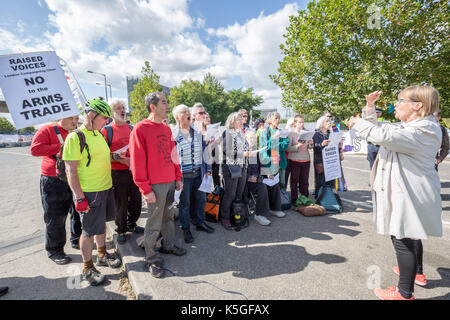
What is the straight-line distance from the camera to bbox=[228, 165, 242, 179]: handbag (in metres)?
3.52

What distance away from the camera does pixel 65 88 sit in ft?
8.29

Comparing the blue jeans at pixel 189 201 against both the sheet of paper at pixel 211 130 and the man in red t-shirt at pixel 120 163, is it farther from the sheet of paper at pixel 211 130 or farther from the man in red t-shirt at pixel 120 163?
the man in red t-shirt at pixel 120 163

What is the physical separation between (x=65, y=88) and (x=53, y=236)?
1992 millimetres

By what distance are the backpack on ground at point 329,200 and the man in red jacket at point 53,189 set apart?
4593 mm

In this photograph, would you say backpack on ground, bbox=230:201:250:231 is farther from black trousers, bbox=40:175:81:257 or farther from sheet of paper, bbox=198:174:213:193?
black trousers, bbox=40:175:81:257

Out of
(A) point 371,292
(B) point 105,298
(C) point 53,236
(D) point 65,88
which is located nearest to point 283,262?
(A) point 371,292

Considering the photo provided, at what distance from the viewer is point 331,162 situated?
4555 mm

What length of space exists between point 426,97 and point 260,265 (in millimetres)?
2454

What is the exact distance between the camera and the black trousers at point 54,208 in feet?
9.02

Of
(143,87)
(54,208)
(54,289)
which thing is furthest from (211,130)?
(143,87)

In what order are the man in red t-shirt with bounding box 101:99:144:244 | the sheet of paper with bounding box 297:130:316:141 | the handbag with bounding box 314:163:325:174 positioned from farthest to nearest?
the handbag with bounding box 314:163:325:174, the sheet of paper with bounding box 297:130:316:141, the man in red t-shirt with bounding box 101:99:144:244

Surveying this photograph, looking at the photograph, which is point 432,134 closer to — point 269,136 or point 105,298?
point 269,136

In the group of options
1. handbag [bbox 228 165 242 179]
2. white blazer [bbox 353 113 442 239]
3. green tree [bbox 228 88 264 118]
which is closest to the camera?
white blazer [bbox 353 113 442 239]

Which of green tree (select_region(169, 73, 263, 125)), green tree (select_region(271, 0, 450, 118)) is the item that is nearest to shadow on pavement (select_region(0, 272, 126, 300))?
green tree (select_region(271, 0, 450, 118))
